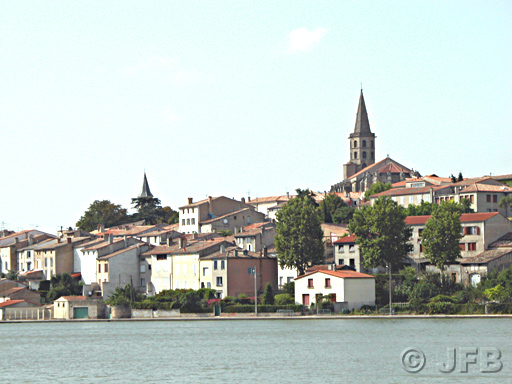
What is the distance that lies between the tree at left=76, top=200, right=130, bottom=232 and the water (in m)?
70.4

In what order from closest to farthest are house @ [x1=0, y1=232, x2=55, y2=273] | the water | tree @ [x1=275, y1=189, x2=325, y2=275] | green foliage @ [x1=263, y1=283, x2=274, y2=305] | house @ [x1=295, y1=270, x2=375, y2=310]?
the water, house @ [x1=295, y1=270, x2=375, y2=310], green foliage @ [x1=263, y1=283, x2=274, y2=305], tree @ [x1=275, y1=189, x2=325, y2=275], house @ [x1=0, y1=232, x2=55, y2=273]

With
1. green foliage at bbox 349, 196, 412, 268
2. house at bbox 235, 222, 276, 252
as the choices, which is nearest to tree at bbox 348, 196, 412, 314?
green foliage at bbox 349, 196, 412, 268

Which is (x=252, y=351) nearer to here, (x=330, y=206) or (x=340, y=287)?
(x=340, y=287)

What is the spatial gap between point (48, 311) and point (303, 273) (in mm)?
29259

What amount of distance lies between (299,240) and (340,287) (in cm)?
967

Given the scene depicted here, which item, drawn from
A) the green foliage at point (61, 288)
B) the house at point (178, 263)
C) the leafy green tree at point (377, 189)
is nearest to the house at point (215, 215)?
the leafy green tree at point (377, 189)

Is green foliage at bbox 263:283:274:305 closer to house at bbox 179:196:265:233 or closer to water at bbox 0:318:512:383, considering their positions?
water at bbox 0:318:512:383

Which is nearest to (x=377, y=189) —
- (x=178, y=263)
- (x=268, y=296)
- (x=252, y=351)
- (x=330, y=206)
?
(x=330, y=206)

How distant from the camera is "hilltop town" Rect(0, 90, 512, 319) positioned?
91625mm

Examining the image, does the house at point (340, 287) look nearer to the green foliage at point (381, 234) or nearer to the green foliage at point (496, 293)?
the green foliage at point (381, 234)

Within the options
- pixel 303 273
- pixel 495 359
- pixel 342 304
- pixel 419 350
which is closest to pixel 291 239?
pixel 303 273

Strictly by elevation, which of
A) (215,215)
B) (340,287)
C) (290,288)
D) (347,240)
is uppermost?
(215,215)

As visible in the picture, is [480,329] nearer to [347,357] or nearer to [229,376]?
[347,357]

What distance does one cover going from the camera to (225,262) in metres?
97.6
